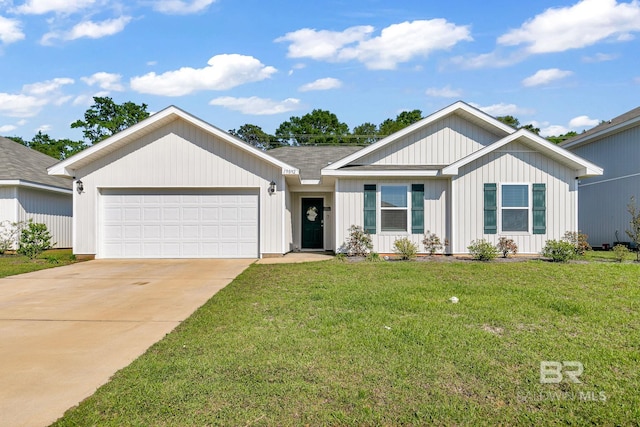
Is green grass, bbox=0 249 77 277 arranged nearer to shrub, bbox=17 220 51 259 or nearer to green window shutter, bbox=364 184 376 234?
shrub, bbox=17 220 51 259

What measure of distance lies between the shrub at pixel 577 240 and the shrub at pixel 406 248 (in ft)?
14.8

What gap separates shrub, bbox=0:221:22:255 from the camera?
48.6 feet

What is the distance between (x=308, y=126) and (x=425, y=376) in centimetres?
4573

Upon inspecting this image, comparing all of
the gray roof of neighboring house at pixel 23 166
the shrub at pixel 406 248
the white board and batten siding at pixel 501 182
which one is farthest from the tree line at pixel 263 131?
the shrub at pixel 406 248

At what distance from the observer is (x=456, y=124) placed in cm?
1345

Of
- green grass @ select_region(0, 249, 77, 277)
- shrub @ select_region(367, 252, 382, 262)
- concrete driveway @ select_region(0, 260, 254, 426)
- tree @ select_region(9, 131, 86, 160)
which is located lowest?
concrete driveway @ select_region(0, 260, 254, 426)

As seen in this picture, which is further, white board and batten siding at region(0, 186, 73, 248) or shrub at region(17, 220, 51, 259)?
white board and batten siding at region(0, 186, 73, 248)

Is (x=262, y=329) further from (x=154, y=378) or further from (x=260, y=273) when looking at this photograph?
(x=260, y=273)

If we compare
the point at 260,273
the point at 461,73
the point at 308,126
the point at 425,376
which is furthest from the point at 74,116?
the point at 425,376

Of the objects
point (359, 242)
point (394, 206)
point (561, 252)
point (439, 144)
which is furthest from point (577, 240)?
point (359, 242)

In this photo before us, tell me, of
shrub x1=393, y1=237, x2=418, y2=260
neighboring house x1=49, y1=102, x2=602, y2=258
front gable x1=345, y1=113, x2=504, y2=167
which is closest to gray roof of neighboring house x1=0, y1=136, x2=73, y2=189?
neighboring house x1=49, y1=102, x2=602, y2=258

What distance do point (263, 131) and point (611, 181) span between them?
127 ft

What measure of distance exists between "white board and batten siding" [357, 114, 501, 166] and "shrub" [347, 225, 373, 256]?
2385 millimetres

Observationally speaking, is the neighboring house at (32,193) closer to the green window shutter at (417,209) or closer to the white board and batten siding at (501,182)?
the green window shutter at (417,209)
